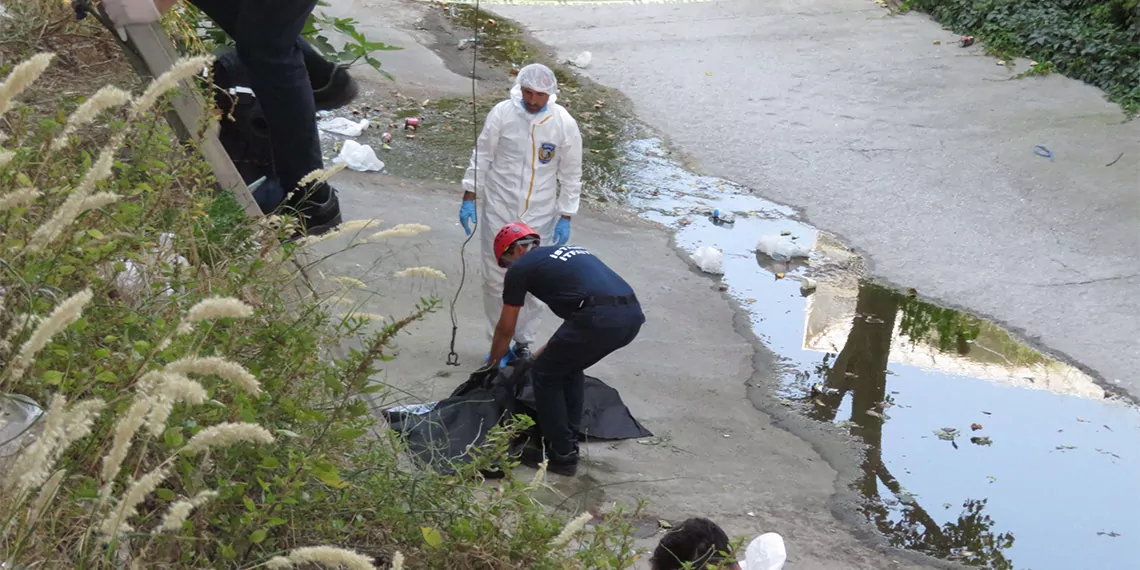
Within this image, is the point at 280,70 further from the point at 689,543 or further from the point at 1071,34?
the point at 1071,34

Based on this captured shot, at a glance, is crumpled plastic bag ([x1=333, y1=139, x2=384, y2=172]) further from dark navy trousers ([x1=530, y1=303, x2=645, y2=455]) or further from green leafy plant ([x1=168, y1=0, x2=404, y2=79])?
dark navy trousers ([x1=530, y1=303, x2=645, y2=455])

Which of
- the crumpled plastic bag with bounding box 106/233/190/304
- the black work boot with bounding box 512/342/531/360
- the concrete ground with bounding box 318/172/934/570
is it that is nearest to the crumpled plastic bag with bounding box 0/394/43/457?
the crumpled plastic bag with bounding box 106/233/190/304

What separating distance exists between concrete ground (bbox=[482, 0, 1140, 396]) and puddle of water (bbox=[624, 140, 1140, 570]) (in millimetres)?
307

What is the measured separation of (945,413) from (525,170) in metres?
2.59

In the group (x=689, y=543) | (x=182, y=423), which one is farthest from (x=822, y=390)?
(x=182, y=423)

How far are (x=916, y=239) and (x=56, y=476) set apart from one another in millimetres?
7024

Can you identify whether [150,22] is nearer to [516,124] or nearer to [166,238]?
[166,238]

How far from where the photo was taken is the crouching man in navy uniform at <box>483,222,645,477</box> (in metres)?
5.02

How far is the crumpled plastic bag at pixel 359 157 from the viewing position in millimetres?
7969

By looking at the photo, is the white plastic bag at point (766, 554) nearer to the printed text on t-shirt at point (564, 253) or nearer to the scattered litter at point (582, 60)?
the printed text on t-shirt at point (564, 253)

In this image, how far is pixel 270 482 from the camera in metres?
2.20

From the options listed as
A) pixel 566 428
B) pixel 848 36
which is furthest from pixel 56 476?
pixel 848 36

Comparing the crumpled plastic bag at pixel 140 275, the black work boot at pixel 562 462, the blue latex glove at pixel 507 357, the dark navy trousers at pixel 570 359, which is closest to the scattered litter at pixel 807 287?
the blue latex glove at pixel 507 357

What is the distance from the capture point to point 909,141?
965 centimetres
